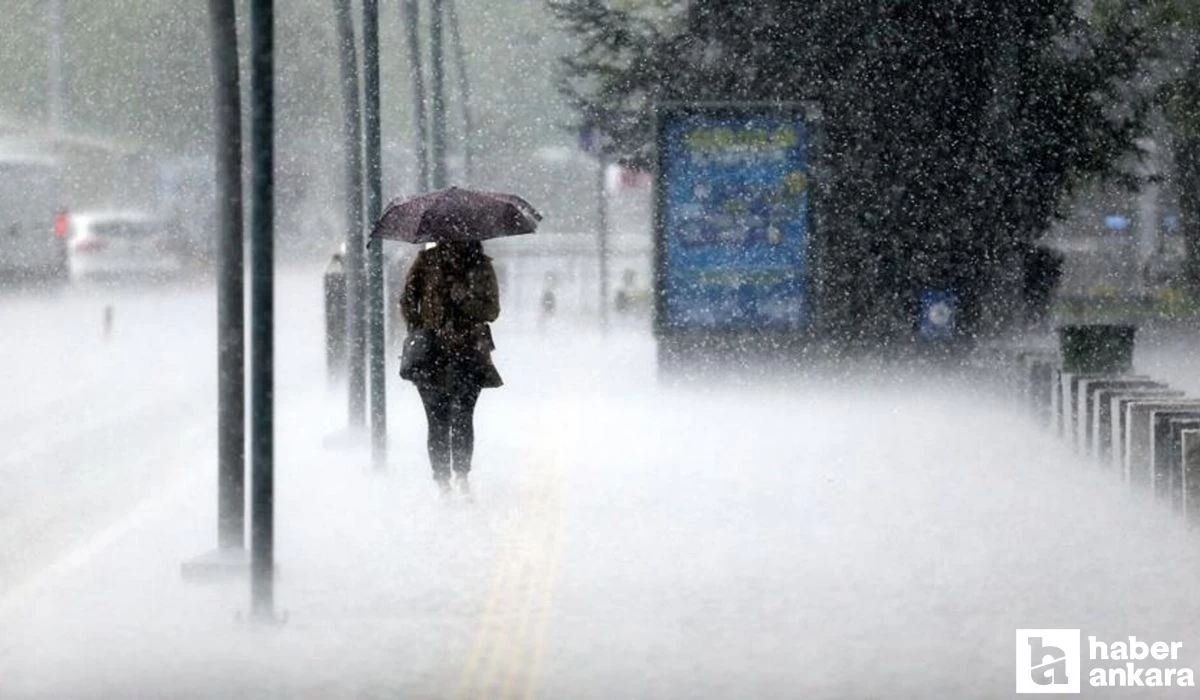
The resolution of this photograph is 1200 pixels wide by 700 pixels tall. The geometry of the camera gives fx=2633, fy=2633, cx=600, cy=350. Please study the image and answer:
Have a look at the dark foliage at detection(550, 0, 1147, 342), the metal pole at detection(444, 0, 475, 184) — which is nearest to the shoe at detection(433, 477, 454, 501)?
the dark foliage at detection(550, 0, 1147, 342)

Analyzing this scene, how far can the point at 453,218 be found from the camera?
14508mm

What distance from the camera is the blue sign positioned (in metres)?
24.6

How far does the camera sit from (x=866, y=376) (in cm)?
2427

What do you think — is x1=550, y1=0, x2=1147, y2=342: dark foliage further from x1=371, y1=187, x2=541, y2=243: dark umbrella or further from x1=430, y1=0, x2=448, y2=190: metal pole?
x1=371, y1=187, x2=541, y2=243: dark umbrella

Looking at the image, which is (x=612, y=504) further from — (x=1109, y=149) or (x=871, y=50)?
(x=1109, y=149)

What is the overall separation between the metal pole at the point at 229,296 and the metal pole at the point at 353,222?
5467 mm

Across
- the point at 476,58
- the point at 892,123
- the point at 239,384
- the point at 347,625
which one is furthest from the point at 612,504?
the point at 476,58

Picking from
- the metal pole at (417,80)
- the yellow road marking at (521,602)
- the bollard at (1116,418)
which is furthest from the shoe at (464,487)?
the metal pole at (417,80)

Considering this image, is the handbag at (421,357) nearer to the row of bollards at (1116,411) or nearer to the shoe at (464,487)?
the shoe at (464,487)

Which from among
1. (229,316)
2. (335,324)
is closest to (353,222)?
(229,316)

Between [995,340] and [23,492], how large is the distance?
10.9m

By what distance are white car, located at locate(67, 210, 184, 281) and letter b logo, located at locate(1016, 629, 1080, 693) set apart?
43481mm

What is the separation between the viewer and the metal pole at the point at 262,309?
10.2 m

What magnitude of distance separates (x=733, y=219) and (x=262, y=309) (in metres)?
13.6
